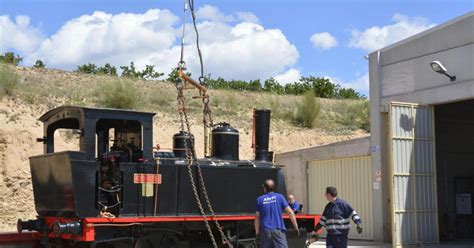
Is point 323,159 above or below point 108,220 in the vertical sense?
above

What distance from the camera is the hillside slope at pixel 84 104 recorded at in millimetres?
22422

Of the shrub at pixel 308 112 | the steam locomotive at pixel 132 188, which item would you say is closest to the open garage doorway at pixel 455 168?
the steam locomotive at pixel 132 188

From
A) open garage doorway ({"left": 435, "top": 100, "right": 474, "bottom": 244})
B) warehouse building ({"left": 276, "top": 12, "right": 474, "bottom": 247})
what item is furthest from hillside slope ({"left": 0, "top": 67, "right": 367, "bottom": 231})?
warehouse building ({"left": 276, "top": 12, "right": 474, "bottom": 247})

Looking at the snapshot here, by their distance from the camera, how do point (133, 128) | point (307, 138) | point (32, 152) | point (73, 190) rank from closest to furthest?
point (73, 190) → point (133, 128) → point (32, 152) → point (307, 138)

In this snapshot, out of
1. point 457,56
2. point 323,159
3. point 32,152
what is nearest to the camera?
point 457,56

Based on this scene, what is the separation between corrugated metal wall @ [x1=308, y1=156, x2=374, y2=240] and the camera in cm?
1822

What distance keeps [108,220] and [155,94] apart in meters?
23.2

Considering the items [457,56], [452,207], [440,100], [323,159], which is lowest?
[452,207]

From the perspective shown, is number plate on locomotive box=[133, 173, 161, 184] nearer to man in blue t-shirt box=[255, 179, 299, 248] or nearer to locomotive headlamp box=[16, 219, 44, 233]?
locomotive headlamp box=[16, 219, 44, 233]

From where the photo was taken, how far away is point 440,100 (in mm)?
16031

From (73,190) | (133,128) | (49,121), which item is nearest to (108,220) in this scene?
(73,190)

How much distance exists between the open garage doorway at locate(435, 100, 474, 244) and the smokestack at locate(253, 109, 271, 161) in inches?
317

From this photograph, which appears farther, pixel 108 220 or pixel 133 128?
pixel 133 128

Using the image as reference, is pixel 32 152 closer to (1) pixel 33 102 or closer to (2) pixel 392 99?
(1) pixel 33 102
